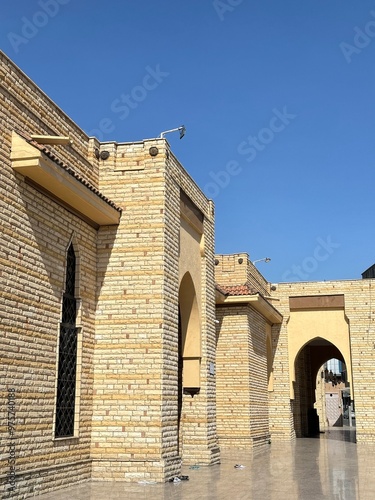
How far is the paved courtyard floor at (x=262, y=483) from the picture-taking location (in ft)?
29.3

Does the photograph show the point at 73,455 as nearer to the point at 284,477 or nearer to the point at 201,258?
the point at 284,477

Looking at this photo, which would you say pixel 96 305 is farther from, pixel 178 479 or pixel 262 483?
pixel 262 483

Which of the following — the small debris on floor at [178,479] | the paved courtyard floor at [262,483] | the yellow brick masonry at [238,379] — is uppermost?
the yellow brick masonry at [238,379]

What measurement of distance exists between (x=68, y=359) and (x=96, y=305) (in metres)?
1.31

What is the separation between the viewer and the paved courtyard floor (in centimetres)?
895

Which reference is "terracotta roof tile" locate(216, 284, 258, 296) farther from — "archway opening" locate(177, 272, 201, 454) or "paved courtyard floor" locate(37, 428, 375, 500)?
"paved courtyard floor" locate(37, 428, 375, 500)

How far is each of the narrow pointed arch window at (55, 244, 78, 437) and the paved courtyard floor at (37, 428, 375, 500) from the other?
1051mm

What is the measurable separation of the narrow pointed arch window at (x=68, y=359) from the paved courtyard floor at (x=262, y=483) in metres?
1.05

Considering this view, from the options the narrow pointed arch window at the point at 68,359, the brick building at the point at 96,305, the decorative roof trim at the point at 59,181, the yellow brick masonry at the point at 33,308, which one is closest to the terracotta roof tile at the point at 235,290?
the brick building at the point at 96,305

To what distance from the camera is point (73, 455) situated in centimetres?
985

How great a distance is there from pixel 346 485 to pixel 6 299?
657cm

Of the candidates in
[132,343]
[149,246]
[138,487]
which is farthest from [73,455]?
[149,246]

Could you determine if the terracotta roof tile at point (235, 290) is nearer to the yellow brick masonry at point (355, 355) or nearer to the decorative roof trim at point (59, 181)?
the yellow brick masonry at point (355, 355)

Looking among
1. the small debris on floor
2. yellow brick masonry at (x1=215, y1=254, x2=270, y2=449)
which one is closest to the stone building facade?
the small debris on floor
